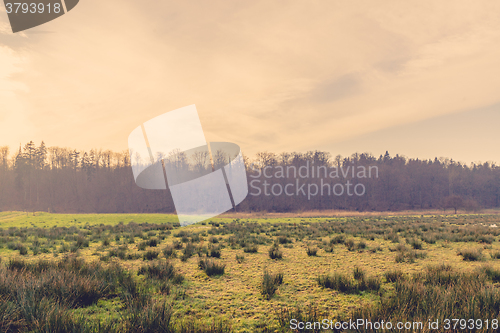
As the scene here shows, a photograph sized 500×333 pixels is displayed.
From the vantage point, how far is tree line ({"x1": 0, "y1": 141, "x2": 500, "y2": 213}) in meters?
81.9

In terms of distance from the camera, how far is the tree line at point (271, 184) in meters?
81.9

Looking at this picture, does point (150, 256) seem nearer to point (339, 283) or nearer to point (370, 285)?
point (339, 283)

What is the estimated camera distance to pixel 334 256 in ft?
33.0

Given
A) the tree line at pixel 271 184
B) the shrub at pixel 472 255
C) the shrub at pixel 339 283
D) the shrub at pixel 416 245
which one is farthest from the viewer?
the tree line at pixel 271 184

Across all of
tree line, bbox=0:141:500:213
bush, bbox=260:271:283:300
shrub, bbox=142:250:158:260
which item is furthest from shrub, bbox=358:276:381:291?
tree line, bbox=0:141:500:213

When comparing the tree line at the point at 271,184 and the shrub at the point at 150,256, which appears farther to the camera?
the tree line at the point at 271,184

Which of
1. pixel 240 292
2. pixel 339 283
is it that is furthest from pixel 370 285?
pixel 240 292

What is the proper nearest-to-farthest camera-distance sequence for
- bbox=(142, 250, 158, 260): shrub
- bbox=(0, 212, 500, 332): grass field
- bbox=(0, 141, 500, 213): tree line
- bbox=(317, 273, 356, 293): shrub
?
bbox=(0, 212, 500, 332): grass field → bbox=(317, 273, 356, 293): shrub → bbox=(142, 250, 158, 260): shrub → bbox=(0, 141, 500, 213): tree line

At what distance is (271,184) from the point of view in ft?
292

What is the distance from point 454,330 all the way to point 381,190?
103340 mm

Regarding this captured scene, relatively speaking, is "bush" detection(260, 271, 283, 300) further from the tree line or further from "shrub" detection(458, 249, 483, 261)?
the tree line

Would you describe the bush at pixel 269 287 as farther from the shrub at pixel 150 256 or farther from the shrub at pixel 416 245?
the shrub at pixel 416 245

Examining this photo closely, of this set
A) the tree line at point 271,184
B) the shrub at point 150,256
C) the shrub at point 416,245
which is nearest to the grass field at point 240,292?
the shrub at point 150,256

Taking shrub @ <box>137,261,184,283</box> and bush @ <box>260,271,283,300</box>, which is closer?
bush @ <box>260,271,283,300</box>
